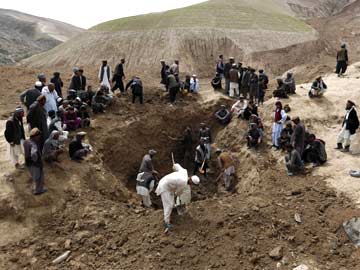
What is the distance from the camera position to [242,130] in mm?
16469

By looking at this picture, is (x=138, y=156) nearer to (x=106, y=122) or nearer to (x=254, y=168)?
(x=106, y=122)

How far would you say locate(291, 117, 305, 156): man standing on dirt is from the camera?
12312 mm

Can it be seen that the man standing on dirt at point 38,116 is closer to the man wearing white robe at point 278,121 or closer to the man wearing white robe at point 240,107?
the man wearing white robe at point 278,121

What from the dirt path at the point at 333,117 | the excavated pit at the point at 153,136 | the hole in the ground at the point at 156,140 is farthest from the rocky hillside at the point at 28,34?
the dirt path at the point at 333,117

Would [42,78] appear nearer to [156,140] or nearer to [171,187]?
[156,140]

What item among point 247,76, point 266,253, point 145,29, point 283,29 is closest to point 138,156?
point 247,76

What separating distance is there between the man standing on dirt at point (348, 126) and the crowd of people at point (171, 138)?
0.09 feet

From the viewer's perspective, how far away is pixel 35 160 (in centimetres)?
1005

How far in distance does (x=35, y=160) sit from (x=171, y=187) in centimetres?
345

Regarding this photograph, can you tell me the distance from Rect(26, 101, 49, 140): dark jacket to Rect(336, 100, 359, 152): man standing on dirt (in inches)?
352

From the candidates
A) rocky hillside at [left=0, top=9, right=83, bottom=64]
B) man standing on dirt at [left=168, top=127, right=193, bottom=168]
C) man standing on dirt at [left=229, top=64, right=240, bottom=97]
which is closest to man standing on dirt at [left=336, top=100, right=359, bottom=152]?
man standing on dirt at [left=168, top=127, right=193, bottom=168]

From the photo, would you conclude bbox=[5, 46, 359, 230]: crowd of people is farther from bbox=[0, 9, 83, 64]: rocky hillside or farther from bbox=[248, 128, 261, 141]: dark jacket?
bbox=[0, 9, 83, 64]: rocky hillside

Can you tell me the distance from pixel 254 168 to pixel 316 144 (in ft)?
7.66

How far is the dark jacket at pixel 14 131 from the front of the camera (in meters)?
11.0
